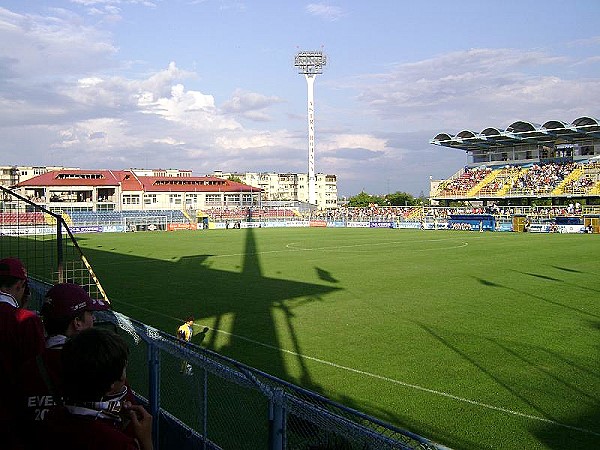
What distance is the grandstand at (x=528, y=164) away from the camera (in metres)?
63.2

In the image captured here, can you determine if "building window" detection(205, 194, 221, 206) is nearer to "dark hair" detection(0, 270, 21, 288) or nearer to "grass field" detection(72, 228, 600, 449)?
"grass field" detection(72, 228, 600, 449)

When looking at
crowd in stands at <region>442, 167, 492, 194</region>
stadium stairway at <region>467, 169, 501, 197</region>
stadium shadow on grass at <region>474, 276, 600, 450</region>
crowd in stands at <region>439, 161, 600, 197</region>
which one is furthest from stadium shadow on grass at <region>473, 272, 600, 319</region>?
crowd in stands at <region>442, 167, 492, 194</region>

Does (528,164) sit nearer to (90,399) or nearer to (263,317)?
(263,317)

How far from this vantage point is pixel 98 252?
113 feet

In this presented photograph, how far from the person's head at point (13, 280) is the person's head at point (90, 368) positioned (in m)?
2.34

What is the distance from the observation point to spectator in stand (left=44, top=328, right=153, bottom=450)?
248 cm

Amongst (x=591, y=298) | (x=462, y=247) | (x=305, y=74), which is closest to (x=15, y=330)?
(x=591, y=298)

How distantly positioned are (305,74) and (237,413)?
86140mm

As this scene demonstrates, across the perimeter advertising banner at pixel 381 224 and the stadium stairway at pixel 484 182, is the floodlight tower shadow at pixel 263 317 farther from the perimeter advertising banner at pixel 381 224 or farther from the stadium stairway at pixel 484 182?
the stadium stairway at pixel 484 182

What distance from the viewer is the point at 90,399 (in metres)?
2.55

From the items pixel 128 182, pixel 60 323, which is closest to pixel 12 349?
pixel 60 323

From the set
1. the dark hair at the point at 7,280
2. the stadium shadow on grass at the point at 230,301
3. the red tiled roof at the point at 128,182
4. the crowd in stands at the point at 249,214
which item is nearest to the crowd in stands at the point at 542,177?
the crowd in stands at the point at 249,214

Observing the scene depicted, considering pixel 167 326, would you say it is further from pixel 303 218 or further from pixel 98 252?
pixel 303 218

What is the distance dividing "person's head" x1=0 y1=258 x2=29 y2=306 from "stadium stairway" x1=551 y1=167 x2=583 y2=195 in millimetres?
65128
